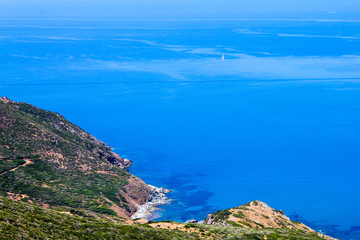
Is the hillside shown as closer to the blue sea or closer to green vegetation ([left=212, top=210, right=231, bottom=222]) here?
green vegetation ([left=212, top=210, right=231, bottom=222])

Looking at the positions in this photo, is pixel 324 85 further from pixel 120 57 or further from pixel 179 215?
pixel 179 215

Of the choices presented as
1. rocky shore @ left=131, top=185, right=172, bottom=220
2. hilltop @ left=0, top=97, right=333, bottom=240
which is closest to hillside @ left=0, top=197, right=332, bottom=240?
hilltop @ left=0, top=97, right=333, bottom=240

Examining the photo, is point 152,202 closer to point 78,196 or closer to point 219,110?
point 78,196

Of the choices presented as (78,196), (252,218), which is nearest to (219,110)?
(78,196)

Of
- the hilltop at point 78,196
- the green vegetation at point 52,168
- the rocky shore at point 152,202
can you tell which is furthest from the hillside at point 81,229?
the rocky shore at point 152,202

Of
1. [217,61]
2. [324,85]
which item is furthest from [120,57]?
[324,85]

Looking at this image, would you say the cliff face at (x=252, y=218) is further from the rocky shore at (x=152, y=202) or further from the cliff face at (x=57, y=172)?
the rocky shore at (x=152, y=202)

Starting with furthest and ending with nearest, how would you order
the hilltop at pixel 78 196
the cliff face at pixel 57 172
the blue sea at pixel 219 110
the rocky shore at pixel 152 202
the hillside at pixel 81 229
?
the blue sea at pixel 219 110
the rocky shore at pixel 152 202
the cliff face at pixel 57 172
the hilltop at pixel 78 196
the hillside at pixel 81 229
